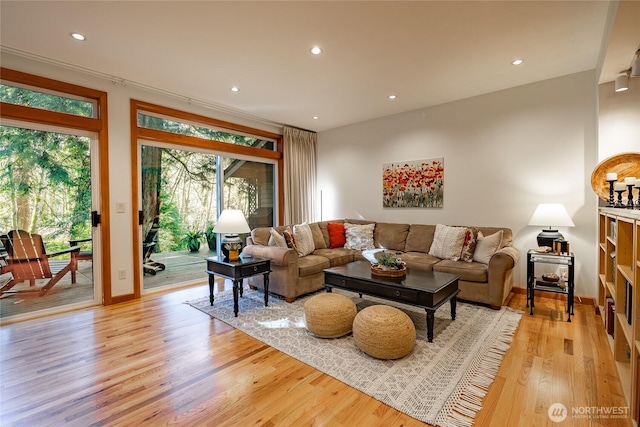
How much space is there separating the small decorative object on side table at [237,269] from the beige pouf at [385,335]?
1.46 m

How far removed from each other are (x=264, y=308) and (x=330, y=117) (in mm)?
3352

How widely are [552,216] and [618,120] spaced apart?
1.09m

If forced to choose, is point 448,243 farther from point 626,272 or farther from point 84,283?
point 84,283

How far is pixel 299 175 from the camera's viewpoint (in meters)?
5.73

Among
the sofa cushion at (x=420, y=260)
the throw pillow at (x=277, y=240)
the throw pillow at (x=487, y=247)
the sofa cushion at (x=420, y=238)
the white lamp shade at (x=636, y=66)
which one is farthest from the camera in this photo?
the sofa cushion at (x=420, y=238)

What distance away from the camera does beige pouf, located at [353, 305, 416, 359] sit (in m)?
2.13

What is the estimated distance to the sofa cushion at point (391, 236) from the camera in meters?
4.46

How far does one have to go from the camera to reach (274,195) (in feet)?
18.4

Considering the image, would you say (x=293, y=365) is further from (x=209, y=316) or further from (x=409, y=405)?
(x=209, y=316)

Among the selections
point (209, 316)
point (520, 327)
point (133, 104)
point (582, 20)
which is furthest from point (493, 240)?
point (133, 104)

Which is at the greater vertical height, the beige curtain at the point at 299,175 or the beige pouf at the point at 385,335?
the beige curtain at the point at 299,175

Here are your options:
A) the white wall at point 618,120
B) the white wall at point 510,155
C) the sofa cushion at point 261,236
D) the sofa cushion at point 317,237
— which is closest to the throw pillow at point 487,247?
the white wall at point 510,155

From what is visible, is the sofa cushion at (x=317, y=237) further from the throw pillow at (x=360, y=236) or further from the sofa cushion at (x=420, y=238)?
the sofa cushion at (x=420, y=238)

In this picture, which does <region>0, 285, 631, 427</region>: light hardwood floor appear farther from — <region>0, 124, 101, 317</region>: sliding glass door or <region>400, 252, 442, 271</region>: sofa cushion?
<region>400, 252, 442, 271</region>: sofa cushion
